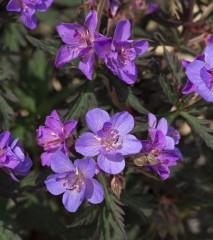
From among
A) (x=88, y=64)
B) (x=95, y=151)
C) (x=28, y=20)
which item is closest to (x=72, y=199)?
(x=95, y=151)

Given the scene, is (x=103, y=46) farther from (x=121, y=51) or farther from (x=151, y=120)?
(x=151, y=120)

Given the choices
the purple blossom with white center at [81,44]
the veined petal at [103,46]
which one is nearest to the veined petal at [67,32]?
the purple blossom with white center at [81,44]

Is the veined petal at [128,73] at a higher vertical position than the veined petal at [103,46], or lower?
lower

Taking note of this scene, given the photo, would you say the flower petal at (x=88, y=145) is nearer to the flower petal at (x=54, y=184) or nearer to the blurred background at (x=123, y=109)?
the flower petal at (x=54, y=184)

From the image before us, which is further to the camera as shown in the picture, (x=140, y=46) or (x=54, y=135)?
(x=140, y=46)

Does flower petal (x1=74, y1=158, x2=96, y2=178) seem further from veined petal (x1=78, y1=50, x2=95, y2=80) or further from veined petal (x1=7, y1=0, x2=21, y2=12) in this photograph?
veined petal (x1=7, y1=0, x2=21, y2=12)

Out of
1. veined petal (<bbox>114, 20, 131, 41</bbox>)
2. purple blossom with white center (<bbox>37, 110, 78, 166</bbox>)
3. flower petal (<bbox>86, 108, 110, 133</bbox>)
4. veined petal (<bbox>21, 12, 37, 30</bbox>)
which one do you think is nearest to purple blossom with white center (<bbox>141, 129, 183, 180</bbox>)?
flower petal (<bbox>86, 108, 110, 133</bbox>)

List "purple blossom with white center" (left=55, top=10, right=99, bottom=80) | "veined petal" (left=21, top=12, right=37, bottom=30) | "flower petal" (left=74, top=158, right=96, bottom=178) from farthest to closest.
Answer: "veined petal" (left=21, top=12, right=37, bottom=30) → "purple blossom with white center" (left=55, top=10, right=99, bottom=80) → "flower petal" (left=74, top=158, right=96, bottom=178)
